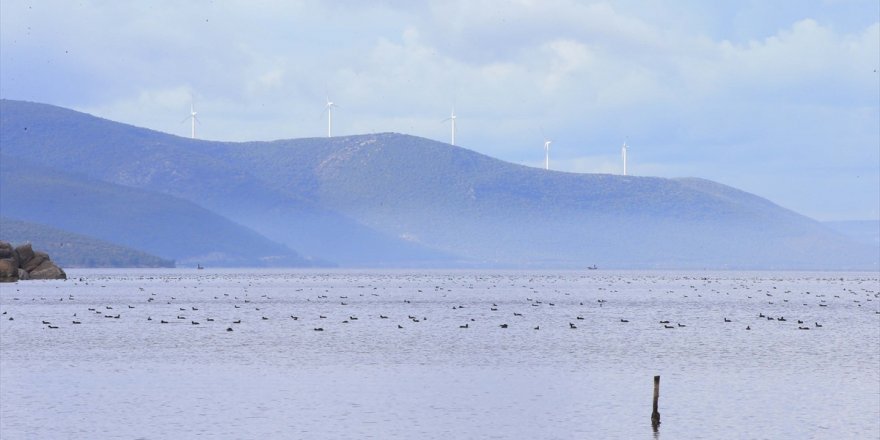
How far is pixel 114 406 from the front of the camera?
54688 mm

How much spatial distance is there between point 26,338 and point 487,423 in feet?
168

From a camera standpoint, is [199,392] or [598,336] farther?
[598,336]

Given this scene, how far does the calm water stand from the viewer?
50.1 metres

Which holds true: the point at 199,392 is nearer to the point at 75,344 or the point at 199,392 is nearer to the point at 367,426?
the point at 367,426

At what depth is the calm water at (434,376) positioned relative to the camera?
164ft

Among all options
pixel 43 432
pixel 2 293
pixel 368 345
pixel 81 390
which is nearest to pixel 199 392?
pixel 81 390

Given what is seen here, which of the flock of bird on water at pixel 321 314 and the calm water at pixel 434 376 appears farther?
the flock of bird on water at pixel 321 314

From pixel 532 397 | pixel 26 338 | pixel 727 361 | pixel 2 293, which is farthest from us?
pixel 2 293

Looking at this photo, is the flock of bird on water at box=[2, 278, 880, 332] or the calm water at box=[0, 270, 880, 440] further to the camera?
the flock of bird on water at box=[2, 278, 880, 332]

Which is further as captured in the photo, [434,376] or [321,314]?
[321,314]

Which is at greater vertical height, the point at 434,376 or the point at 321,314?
the point at 321,314

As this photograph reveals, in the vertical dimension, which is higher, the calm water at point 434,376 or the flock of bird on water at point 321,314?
the flock of bird on water at point 321,314

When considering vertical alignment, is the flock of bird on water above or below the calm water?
above

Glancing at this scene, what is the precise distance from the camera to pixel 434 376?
66750mm
